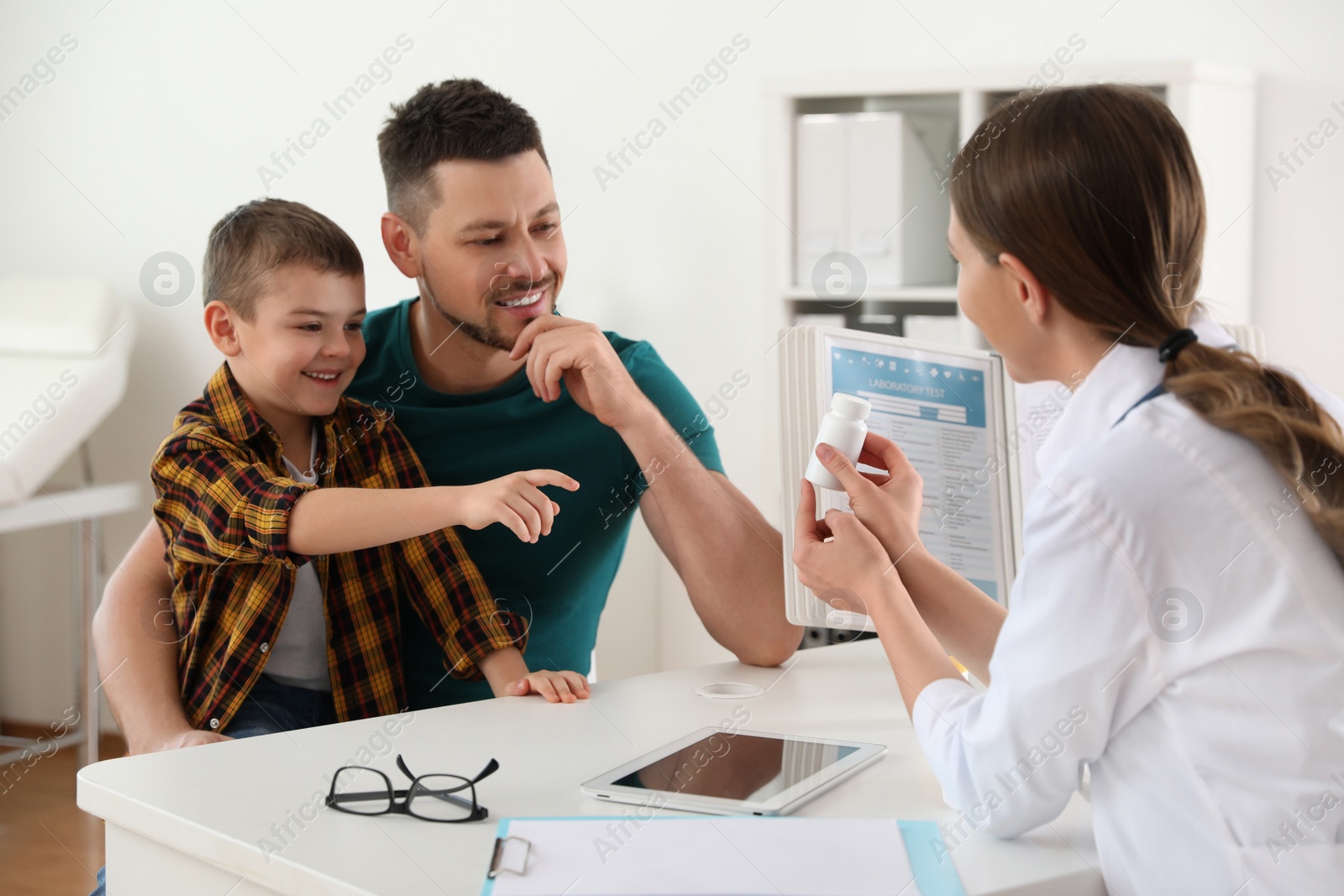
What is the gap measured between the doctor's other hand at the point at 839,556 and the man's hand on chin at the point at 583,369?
0.42 m

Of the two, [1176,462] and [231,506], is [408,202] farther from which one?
[1176,462]

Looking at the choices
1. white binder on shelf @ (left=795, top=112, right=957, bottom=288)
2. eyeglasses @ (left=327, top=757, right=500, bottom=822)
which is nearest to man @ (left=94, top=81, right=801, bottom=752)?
eyeglasses @ (left=327, top=757, right=500, bottom=822)

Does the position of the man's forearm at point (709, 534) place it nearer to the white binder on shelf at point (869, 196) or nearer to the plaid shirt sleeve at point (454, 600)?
the plaid shirt sleeve at point (454, 600)

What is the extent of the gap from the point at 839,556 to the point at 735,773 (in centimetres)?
22

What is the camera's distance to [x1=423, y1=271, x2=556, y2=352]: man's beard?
5.58 feet

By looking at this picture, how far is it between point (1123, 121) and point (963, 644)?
0.52 meters

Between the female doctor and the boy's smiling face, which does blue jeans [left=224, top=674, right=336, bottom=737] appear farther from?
the female doctor

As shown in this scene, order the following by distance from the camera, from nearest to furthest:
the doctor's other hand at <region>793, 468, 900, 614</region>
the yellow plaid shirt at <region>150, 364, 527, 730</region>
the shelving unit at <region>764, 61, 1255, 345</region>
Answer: the doctor's other hand at <region>793, 468, 900, 614</region> → the yellow plaid shirt at <region>150, 364, 527, 730</region> → the shelving unit at <region>764, 61, 1255, 345</region>

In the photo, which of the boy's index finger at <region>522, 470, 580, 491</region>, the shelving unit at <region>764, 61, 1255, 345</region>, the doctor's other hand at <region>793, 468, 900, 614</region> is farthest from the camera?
the shelving unit at <region>764, 61, 1255, 345</region>

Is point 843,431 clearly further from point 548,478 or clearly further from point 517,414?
point 517,414

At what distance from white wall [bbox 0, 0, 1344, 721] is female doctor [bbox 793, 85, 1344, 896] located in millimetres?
1809

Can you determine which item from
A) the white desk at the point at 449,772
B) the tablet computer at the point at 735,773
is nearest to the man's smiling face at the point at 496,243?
the white desk at the point at 449,772

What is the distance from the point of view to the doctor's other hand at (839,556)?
3.51ft

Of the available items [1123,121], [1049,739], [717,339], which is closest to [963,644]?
[1049,739]
